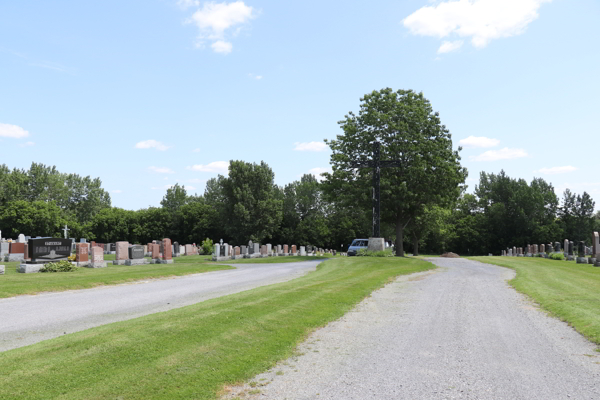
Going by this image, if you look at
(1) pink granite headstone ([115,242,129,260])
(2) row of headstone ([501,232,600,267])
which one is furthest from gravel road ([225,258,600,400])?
(1) pink granite headstone ([115,242,129,260])

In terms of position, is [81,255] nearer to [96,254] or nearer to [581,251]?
[96,254]

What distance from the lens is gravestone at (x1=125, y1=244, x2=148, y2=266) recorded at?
26.5m

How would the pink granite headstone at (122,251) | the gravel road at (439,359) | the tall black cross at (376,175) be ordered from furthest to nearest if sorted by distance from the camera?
the tall black cross at (376,175)
the pink granite headstone at (122,251)
the gravel road at (439,359)

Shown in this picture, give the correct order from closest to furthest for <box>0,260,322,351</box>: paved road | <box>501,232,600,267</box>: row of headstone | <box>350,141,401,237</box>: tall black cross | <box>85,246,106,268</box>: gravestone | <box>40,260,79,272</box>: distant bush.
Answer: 1. <box>0,260,322,351</box>: paved road
2. <box>40,260,79,272</box>: distant bush
3. <box>85,246,106,268</box>: gravestone
4. <box>501,232,600,267</box>: row of headstone
5. <box>350,141,401,237</box>: tall black cross

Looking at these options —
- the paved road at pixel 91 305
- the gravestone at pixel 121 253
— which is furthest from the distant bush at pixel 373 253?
the gravestone at pixel 121 253

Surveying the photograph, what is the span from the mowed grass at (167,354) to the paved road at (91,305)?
1.24 meters

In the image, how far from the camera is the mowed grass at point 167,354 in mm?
4789

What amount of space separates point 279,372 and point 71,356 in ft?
8.99

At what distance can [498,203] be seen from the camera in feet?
260

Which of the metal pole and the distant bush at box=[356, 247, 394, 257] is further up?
the metal pole

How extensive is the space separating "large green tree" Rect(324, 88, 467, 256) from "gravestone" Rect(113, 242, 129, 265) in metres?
15.1

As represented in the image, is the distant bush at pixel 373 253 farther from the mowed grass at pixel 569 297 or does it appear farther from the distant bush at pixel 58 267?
the distant bush at pixel 58 267

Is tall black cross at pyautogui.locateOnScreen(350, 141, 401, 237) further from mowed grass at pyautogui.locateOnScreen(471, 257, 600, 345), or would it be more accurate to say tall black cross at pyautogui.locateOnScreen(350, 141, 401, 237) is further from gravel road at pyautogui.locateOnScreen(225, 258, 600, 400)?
gravel road at pyautogui.locateOnScreen(225, 258, 600, 400)

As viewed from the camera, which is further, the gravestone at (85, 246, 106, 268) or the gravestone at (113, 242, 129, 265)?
the gravestone at (113, 242, 129, 265)
